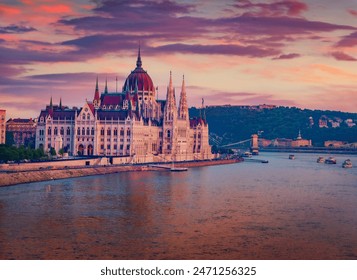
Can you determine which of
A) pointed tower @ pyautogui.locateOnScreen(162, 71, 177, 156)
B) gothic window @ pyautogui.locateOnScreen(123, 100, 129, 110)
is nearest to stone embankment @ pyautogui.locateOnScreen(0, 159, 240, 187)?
gothic window @ pyautogui.locateOnScreen(123, 100, 129, 110)

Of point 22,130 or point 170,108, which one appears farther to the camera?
point 22,130

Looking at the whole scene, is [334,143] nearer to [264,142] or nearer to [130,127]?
[264,142]

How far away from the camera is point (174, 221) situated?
2427cm

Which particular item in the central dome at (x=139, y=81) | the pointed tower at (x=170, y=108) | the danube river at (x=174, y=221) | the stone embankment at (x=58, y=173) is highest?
the central dome at (x=139, y=81)

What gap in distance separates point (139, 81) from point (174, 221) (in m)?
47.6

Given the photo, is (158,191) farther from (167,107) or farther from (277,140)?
(277,140)

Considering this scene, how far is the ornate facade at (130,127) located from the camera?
59312mm

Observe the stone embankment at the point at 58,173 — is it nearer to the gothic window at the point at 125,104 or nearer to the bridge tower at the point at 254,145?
the gothic window at the point at 125,104

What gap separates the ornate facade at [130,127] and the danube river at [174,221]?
20.9 metres

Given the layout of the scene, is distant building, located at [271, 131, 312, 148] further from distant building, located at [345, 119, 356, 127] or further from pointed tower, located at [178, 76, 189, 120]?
pointed tower, located at [178, 76, 189, 120]

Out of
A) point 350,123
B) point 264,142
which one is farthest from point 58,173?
point 350,123

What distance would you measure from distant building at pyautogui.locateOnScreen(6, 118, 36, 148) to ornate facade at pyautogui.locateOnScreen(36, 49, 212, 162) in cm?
554

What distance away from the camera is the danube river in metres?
19.2

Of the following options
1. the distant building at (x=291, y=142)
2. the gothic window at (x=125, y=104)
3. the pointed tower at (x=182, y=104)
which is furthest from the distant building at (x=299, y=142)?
the gothic window at (x=125, y=104)
